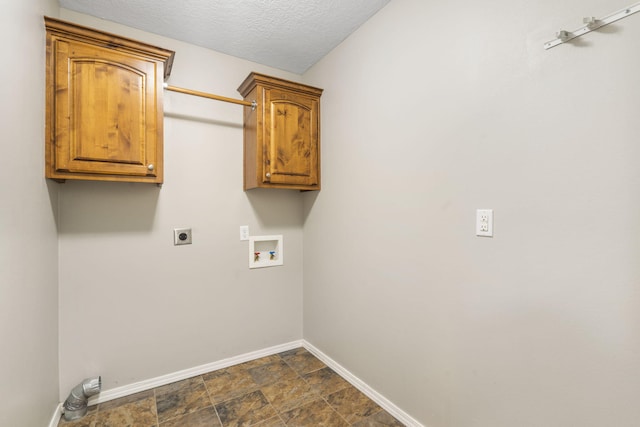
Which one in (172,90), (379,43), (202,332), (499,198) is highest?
(379,43)

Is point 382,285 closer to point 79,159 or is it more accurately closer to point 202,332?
point 202,332

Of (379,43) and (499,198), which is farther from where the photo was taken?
(379,43)

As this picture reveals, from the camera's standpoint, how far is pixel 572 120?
108 cm

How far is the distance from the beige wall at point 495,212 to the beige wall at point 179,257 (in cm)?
82

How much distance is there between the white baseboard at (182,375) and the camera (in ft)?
6.51

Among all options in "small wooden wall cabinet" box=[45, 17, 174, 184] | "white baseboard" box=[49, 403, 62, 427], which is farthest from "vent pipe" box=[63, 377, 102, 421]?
"small wooden wall cabinet" box=[45, 17, 174, 184]

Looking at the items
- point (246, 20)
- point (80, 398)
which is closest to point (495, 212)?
point (246, 20)

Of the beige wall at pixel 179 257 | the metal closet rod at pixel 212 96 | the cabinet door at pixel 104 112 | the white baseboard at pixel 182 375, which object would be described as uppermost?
the metal closet rod at pixel 212 96

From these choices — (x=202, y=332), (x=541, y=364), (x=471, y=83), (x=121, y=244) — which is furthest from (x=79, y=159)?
(x=541, y=364)

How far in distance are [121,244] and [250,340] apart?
1.27 meters

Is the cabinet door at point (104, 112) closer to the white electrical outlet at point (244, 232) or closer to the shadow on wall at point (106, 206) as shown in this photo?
the shadow on wall at point (106, 206)

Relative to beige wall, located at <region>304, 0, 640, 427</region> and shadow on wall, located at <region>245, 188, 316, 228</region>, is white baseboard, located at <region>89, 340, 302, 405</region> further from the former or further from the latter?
shadow on wall, located at <region>245, 188, 316, 228</region>

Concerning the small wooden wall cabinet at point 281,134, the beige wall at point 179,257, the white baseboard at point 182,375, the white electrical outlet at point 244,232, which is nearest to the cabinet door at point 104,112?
the beige wall at point 179,257

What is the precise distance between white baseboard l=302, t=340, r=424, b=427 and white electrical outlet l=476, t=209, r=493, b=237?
45.4 inches
